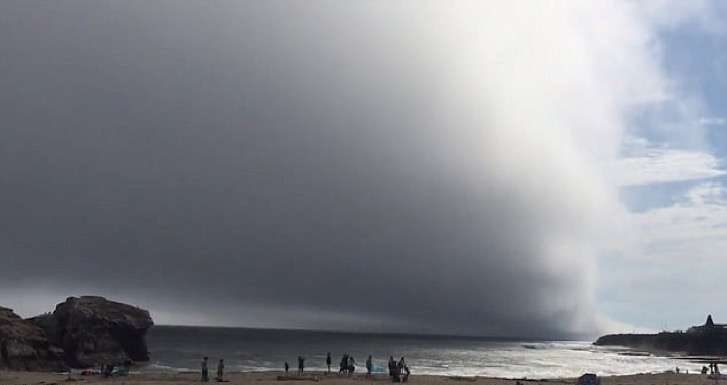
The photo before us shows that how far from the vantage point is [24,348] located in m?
70.8

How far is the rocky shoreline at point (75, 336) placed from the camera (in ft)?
233

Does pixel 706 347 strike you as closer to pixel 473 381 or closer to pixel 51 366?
pixel 473 381

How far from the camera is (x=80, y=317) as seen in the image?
287 ft

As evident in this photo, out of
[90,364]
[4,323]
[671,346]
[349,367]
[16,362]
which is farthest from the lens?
[671,346]

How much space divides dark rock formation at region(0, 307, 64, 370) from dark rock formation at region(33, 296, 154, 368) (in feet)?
26.0

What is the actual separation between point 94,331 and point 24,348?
1629 centimetres

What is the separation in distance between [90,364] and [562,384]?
59.8 m

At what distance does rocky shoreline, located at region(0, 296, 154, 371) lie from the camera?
233 feet

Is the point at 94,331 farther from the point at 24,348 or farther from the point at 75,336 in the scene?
the point at 24,348

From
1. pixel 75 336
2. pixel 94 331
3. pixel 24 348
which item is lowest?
pixel 24 348

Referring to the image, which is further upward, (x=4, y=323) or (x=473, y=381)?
(x=4, y=323)

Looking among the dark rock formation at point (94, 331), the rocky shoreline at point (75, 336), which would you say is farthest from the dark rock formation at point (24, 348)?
the dark rock formation at point (94, 331)

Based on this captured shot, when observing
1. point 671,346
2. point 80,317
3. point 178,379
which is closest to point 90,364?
point 80,317

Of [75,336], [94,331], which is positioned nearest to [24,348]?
[75,336]
